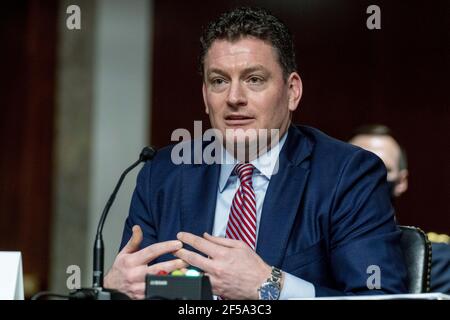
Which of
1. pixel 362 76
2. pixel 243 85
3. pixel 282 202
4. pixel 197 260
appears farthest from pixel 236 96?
pixel 362 76

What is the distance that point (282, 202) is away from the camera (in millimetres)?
2598

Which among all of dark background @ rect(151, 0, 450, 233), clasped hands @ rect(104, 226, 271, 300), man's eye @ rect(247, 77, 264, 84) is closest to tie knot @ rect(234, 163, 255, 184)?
man's eye @ rect(247, 77, 264, 84)

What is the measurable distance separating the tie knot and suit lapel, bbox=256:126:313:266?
0.07 m

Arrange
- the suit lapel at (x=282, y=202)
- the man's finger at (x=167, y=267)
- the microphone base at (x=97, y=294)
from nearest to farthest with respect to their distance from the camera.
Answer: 1. the microphone base at (x=97, y=294)
2. the man's finger at (x=167, y=267)
3. the suit lapel at (x=282, y=202)

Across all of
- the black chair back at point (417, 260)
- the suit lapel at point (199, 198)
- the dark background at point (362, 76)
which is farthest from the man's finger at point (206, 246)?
the dark background at point (362, 76)

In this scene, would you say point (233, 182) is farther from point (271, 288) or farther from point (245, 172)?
point (271, 288)

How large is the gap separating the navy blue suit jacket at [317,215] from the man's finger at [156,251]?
0.37 meters

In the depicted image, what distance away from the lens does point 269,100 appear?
269cm

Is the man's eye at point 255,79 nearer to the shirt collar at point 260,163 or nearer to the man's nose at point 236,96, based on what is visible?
the man's nose at point 236,96

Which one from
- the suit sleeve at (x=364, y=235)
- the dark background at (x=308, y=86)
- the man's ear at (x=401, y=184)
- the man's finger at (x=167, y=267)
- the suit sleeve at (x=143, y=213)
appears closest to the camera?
the man's finger at (x=167, y=267)

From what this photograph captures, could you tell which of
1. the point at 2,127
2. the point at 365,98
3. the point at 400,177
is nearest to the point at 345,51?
the point at 365,98

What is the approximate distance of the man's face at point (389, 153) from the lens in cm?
442

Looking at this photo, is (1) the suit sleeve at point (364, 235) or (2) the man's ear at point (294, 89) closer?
(1) the suit sleeve at point (364, 235)
